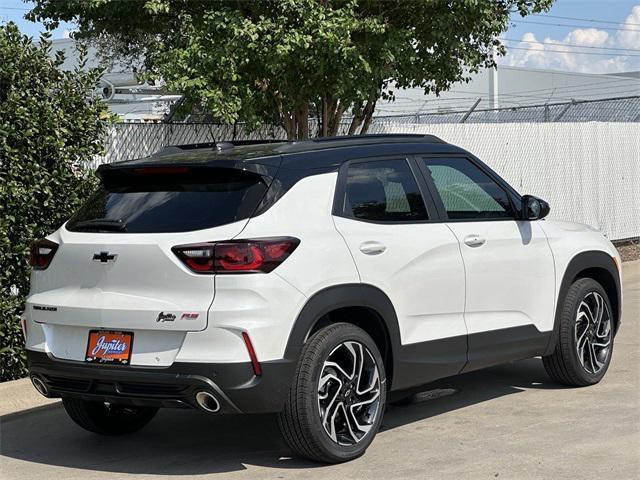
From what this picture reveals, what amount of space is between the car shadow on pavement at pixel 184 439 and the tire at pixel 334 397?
23cm

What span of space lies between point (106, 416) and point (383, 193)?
7.44 ft

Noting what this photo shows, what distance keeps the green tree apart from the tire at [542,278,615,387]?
358 centimetres

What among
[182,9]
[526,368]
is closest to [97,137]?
[182,9]

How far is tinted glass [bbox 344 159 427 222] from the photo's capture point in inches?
253

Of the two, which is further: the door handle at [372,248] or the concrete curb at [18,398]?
the concrete curb at [18,398]

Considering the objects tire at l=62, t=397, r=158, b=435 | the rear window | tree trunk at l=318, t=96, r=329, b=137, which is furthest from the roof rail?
tree trunk at l=318, t=96, r=329, b=137

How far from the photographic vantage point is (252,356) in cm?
560

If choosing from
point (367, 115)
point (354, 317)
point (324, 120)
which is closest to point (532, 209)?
point (354, 317)

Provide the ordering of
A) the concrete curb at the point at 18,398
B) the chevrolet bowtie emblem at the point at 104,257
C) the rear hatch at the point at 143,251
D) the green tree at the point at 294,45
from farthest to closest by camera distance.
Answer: the green tree at the point at 294,45 < the concrete curb at the point at 18,398 < the chevrolet bowtie emblem at the point at 104,257 < the rear hatch at the point at 143,251

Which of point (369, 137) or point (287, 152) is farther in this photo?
point (369, 137)

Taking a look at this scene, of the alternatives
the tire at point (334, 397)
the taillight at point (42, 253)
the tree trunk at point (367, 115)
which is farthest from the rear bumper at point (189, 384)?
the tree trunk at point (367, 115)

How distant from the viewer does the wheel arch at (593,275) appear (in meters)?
7.66

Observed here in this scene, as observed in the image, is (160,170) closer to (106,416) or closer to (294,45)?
(106,416)

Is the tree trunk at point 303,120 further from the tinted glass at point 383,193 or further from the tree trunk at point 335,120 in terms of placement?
the tinted glass at point 383,193
